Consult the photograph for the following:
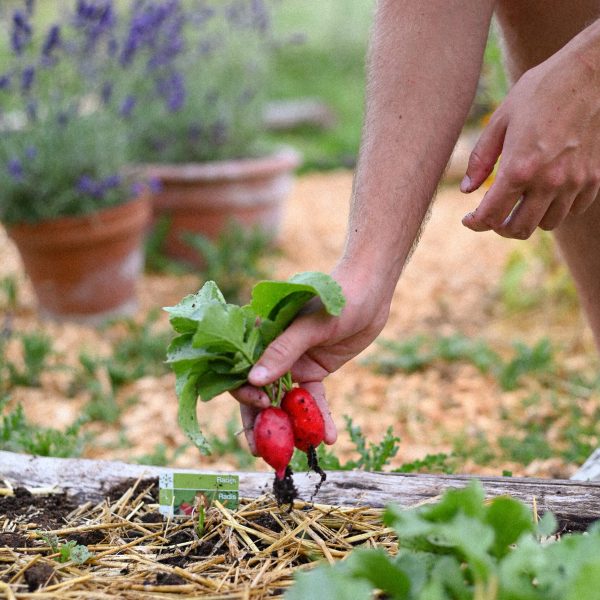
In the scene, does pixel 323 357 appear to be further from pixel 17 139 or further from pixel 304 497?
pixel 17 139

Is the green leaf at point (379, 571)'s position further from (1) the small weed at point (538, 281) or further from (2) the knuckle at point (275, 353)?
(1) the small weed at point (538, 281)

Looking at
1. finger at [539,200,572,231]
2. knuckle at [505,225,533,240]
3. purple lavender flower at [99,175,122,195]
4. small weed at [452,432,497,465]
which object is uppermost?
finger at [539,200,572,231]

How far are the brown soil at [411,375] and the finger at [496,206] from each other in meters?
0.77

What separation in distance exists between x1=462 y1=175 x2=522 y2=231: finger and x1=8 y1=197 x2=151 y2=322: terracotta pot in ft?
7.97

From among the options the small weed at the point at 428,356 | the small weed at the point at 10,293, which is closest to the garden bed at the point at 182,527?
the small weed at the point at 428,356

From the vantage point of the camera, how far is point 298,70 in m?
11.0

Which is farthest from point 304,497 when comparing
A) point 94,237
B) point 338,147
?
point 338,147

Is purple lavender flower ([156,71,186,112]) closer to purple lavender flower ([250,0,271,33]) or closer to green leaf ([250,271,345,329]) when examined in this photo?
purple lavender flower ([250,0,271,33])

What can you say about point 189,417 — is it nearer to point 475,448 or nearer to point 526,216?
point 526,216

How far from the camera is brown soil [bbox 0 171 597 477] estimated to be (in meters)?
2.81

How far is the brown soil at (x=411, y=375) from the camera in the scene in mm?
2811

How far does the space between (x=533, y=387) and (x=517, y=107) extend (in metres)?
1.83

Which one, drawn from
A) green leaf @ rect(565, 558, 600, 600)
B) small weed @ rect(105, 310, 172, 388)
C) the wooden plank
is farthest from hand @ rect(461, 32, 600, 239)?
small weed @ rect(105, 310, 172, 388)

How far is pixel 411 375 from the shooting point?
10.9ft
